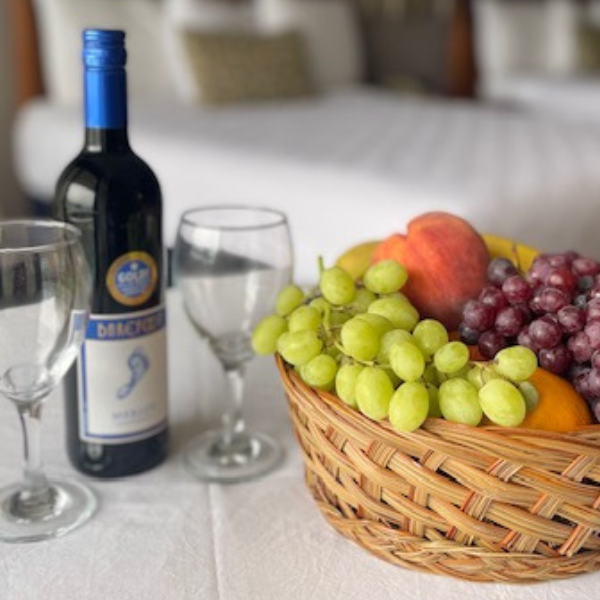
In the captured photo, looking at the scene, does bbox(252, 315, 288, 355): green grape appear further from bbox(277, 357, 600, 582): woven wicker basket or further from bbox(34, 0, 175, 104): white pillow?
bbox(34, 0, 175, 104): white pillow

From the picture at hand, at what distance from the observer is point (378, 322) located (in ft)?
1.85

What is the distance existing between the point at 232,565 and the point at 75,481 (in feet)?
0.52

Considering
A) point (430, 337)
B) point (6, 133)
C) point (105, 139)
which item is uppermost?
point (105, 139)

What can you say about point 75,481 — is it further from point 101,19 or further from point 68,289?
point 101,19

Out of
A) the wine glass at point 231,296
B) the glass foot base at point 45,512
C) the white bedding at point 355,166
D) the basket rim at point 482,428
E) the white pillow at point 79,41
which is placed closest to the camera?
the basket rim at point 482,428

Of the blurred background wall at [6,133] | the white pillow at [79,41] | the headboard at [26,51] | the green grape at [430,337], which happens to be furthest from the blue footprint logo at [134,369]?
the blurred background wall at [6,133]

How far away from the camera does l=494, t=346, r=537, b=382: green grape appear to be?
0.51 meters

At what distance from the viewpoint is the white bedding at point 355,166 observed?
1764mm

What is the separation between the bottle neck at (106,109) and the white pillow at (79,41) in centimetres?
224

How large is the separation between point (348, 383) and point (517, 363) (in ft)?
0.33

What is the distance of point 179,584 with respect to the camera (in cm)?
54

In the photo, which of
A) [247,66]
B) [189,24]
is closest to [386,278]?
[247,66]

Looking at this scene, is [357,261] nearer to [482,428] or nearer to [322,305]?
[322,305]

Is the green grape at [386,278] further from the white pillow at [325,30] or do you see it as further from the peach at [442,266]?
the white pillow at [325,30]
